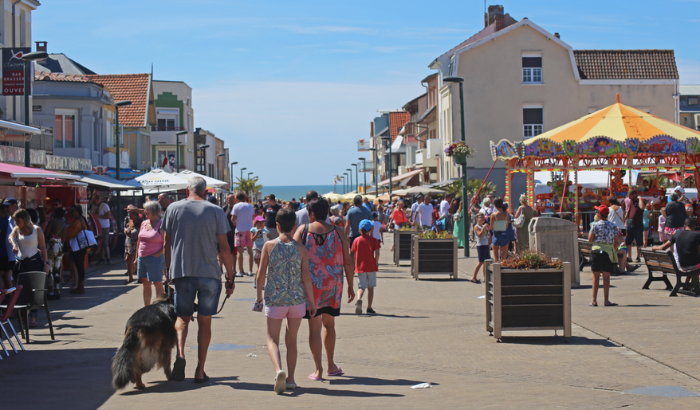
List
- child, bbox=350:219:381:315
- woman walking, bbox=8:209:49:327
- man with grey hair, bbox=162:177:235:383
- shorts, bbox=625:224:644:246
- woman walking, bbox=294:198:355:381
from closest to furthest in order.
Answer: man with grey hair, bbox=162:177:235:383 < woman walking, bbox=294:198:355:381 < woman walking, bbox=8:209:49:327 < child, bbox=350:219:381:315 < shorts, bbox=625:224:644:246

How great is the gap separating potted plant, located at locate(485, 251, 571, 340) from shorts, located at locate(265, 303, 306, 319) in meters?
3.16

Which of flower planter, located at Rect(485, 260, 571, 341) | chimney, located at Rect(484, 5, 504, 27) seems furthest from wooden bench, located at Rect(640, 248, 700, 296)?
chimney, located at Rect(484, 5, 504, 27)

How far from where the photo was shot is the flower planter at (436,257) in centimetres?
1698

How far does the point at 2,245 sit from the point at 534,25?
35.8 meters

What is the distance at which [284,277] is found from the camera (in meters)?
6.83

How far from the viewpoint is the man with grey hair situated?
695cm

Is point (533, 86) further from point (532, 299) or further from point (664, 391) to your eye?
point (664, 391)

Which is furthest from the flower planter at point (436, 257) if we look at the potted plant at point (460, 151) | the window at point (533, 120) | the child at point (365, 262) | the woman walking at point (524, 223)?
the window at point (533, 120)

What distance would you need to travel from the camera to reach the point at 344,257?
7625mm

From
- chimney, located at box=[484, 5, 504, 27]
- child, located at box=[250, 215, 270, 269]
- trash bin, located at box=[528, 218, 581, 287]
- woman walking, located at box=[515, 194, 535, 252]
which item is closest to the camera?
trash bin, located at box=[528, 218, 581, 287]

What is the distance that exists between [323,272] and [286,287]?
2.10 feet

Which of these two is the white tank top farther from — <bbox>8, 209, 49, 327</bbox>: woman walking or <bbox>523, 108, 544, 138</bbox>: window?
<bbox>523, 108, 544, 138</bbox>: window

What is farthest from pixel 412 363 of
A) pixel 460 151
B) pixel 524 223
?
pixel 460 151

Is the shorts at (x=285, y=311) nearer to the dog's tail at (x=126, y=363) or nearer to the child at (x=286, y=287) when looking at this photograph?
the child at (x=286, y=287)
